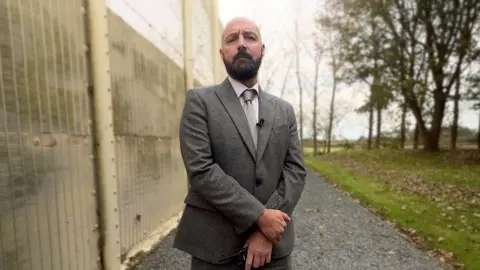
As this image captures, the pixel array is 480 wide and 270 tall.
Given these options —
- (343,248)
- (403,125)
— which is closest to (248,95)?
(343,248)

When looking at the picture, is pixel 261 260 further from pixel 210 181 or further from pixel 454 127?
pixel 454 127

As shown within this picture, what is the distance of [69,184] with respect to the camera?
277 centimetres

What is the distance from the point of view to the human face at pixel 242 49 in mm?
1811

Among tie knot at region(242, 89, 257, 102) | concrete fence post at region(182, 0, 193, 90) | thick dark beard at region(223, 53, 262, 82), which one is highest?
concrete fence post at region(182, 0, 193, 90)

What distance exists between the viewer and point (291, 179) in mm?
1845

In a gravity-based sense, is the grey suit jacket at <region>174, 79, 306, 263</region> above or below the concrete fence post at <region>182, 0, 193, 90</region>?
below

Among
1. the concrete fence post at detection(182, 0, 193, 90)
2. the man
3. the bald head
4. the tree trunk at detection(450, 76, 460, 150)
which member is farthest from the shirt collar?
the tree trunk at detection(450, 76, 460, 150)

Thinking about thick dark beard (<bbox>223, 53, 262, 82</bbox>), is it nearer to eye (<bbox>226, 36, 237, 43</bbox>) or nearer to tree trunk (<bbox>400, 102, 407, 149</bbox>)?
eye (<bbox>226, 36, 237, 43</bbox>)

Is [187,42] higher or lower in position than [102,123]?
higher

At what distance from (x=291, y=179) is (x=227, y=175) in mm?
338

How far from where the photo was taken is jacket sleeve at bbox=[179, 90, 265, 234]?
1.64 metres

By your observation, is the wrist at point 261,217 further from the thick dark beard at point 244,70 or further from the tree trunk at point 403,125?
the tree trunk at point 403,125

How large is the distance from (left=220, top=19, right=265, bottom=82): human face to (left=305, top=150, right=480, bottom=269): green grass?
3.73 meters

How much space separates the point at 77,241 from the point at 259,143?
183cm
